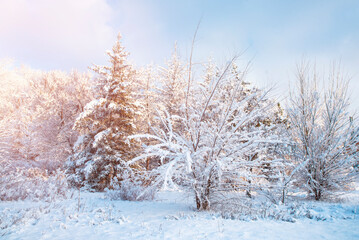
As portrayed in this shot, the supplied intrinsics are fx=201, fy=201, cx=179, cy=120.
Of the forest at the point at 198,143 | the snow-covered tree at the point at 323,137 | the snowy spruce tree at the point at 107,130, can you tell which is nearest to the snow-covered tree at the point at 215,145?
the forest at the point at 198,143

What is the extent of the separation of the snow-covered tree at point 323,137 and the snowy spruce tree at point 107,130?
876 cm

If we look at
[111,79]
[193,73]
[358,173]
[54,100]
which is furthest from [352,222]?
[54,100]

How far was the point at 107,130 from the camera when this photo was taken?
11.9 meters

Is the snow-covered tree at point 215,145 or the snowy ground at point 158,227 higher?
the snow-covered tree at point 215,145

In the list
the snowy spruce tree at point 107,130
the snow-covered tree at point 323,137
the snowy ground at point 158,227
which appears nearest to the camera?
the snowy ground at point 158,227

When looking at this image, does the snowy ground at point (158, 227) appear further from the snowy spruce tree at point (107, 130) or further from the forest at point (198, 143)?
the snowy spruce tree at point (107, 130)

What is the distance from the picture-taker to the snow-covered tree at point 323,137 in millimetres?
7727

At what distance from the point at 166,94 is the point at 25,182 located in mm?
11156

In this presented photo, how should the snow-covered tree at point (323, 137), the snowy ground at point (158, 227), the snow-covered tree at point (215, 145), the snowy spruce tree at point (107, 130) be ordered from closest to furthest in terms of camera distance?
the snowy ground at point (158, 227) → the snow-covered tree at point (215, 145) → the snow-covered tree at point (323, 137) → the snowy spruce tree at point (107, 130)

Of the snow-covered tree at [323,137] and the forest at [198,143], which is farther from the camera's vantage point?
the snow-covered tree at [323,137]

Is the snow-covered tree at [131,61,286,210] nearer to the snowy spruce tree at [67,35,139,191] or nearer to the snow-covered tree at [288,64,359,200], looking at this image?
the snow-covered tree at [288,64,359,200]

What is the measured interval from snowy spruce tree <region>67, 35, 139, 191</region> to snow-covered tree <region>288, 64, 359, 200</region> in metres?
8.76

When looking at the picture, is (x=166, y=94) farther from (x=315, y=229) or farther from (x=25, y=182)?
(x=315, y=229)

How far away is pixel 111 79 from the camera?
13.0m
